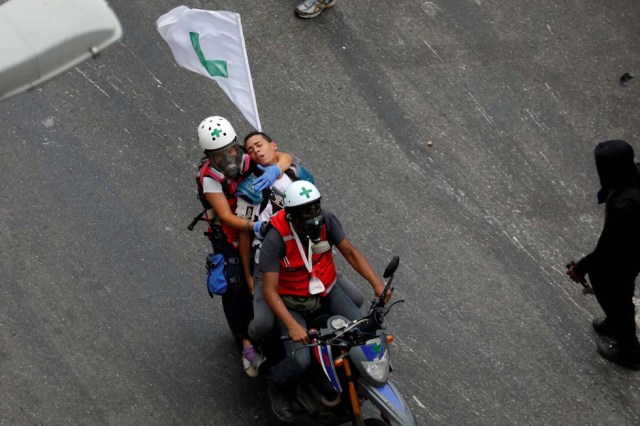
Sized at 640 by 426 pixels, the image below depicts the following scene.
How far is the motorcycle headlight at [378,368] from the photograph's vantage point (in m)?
6.59

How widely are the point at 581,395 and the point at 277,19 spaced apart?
198 inches

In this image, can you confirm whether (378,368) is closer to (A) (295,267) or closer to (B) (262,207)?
(A) (295,267)

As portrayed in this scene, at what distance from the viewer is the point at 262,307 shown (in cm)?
711

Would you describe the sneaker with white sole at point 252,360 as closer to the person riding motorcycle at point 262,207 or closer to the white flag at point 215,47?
the person riding motorcycle at point 262,207

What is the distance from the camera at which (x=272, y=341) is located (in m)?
7.33

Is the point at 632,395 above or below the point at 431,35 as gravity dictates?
below

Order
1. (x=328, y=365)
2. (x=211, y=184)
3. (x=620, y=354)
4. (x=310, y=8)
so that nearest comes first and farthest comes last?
(x=328, y=365)
(x=211, y=184)
(x=620, y=354)
(x=310, y=8)

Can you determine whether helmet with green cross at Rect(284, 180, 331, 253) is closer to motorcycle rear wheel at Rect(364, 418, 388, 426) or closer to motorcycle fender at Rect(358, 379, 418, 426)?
motorcycle fender at Rect(358, 379, 418, 426)

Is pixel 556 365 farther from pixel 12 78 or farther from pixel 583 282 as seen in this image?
pixel 12 78

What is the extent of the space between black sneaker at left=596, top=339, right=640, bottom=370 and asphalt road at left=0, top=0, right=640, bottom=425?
0.09 metres

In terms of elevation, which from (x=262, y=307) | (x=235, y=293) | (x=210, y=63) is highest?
(x=210, y=63)

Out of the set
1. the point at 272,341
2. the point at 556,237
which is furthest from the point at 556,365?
the point at 272,341

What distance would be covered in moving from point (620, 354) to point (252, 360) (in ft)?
9.21

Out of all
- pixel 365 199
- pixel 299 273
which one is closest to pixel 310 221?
pixel 299 273
